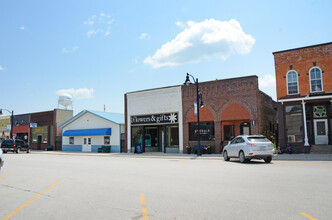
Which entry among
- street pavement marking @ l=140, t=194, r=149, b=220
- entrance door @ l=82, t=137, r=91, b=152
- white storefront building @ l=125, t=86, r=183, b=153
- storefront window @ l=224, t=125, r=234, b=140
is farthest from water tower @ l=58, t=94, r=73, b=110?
street pavement marking @ l=140, t=194, r=149, b=220

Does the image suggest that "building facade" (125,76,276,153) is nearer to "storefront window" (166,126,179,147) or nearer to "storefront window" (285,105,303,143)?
"storefront window" (166,126,179,147)

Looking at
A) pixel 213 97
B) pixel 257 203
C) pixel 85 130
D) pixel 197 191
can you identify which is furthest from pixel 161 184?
pixel 85 130

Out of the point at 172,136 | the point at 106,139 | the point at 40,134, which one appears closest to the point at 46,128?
the point at 40,134

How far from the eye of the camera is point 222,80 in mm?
27547

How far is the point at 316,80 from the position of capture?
23.5m

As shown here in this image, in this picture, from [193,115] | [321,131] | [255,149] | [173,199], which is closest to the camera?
[173,199]

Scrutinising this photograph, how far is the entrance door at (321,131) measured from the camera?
24.0 meters

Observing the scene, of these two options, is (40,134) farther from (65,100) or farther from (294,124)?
(294,124)

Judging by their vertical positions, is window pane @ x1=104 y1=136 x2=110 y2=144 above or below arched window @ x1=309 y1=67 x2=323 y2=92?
below

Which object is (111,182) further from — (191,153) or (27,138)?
(27,138)

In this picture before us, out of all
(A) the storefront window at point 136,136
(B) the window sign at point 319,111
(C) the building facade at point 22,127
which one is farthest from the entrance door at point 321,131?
(C) the building facade at point 22,127

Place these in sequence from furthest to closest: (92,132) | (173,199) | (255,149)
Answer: (92,132), (255,149), (173,199)

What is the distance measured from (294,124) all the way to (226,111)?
19.6 ft

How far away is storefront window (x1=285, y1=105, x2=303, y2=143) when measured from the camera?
79.1 feet
